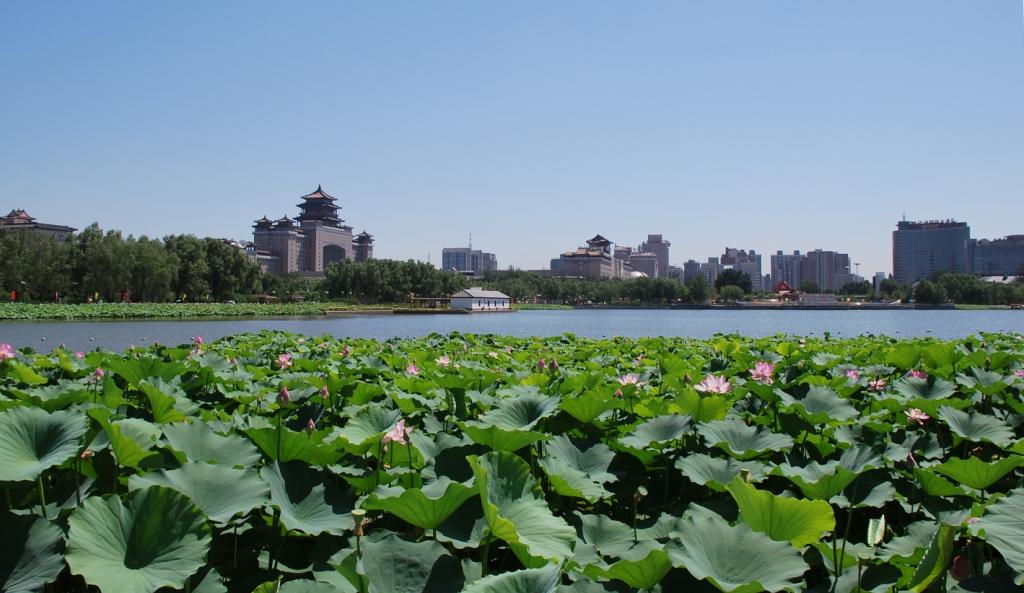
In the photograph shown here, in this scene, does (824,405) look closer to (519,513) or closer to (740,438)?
(740,438)

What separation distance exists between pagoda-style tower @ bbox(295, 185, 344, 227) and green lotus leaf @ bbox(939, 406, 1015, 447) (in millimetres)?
108543

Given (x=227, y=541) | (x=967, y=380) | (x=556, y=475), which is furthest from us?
(x=967, y=380)

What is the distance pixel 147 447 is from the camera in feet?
5.07

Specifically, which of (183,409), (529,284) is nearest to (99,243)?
(183,409)

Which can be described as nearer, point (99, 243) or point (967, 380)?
point (967, 380)

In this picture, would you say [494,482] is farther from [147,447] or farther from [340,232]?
[340,232]

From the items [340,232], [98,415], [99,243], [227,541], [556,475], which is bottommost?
[227,541]

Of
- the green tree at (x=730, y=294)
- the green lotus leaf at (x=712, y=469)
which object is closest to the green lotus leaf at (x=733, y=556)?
the green lotus leaf at (x=712, y=469)

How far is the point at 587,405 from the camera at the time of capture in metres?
2.05

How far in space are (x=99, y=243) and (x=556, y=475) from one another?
146 feet

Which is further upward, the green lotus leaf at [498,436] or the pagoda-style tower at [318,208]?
the pagoda-style tower at [318,208]

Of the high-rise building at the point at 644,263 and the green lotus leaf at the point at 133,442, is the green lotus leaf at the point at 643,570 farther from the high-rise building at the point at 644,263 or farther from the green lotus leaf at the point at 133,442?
the high-rise building at the point at 644,263

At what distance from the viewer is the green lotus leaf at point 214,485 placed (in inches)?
49.4

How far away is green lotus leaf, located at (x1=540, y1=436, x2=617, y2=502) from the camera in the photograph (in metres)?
1.50
